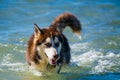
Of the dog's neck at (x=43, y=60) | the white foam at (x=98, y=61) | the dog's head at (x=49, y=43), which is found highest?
the dog's head at (x=49, y=43)

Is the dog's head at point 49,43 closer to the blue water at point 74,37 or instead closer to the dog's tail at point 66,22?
the blue water at point 74,37

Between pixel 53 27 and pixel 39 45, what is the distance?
0.57 m

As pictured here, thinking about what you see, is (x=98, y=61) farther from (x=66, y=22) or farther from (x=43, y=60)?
(x=43, y=60)

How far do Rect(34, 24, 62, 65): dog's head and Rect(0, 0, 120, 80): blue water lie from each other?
0.76 metres

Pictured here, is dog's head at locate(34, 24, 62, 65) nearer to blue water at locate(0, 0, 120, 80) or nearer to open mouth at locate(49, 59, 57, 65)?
open mouth at locate(49, 59, 57, 65)

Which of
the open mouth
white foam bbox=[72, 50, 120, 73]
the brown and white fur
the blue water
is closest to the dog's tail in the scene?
the brown and white fur

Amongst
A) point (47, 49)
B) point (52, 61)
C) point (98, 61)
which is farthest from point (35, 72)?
point (98, 61)

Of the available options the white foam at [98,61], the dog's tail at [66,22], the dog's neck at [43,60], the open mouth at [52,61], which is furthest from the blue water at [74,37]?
the dog's tail at [66,22]

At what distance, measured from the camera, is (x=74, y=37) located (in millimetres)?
12914

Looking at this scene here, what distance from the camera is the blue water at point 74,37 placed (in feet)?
33.4

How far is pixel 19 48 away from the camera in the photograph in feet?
38.4

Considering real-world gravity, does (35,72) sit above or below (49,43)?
below

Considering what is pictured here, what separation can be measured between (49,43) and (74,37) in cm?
379

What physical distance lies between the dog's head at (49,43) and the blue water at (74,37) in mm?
759
